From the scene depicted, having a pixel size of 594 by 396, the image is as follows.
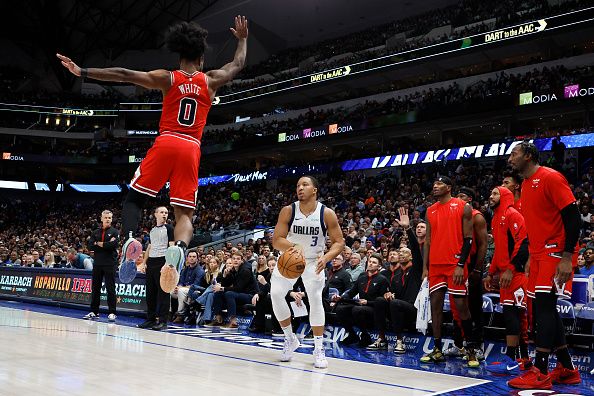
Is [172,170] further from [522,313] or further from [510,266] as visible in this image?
[522,313]

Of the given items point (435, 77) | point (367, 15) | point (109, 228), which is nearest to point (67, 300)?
point (109, 228)

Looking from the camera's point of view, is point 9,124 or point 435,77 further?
point 9,124

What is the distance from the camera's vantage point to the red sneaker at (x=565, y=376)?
17.2 feet

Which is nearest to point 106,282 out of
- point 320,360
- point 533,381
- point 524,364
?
point 320,360

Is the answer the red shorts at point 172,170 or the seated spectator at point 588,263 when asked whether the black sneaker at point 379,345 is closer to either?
the seated spectator at point 588,263

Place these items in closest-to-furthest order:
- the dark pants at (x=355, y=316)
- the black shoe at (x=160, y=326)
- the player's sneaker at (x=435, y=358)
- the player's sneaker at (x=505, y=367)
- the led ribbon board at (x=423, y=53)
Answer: the player's sneaker at (x=505, y=367), the player's sneaker at (x=435, y=358), the dark pants at (x=355, y=316), the black shoe at (x=160, y=326), the led ribbon board at (x=423, y=53)

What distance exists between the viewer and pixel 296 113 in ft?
122

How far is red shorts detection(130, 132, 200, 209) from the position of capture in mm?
4844

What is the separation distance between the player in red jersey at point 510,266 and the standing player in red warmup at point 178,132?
3298 millimetres

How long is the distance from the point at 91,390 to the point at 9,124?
46880 millimetres

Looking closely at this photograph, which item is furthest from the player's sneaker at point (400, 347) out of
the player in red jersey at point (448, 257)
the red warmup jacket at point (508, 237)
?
the red warmup jacket at point (508, 237)

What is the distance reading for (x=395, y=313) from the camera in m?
7.38

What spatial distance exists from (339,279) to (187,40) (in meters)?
5.34

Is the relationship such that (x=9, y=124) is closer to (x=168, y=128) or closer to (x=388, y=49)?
(x=388, y=49)
